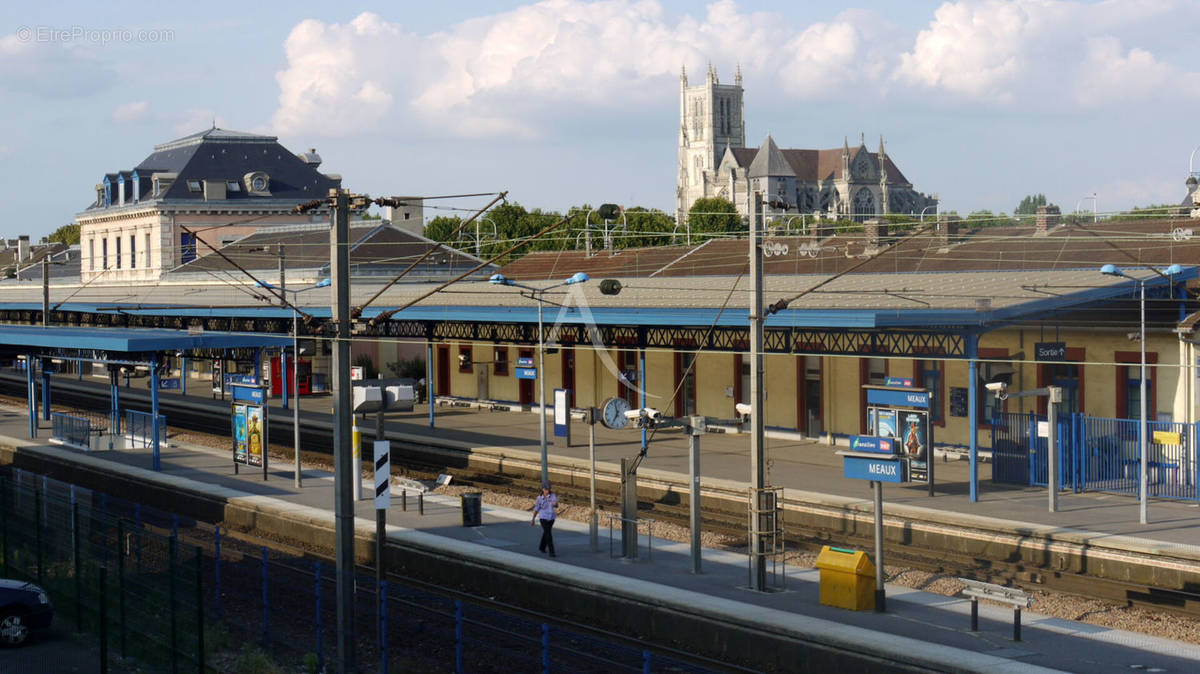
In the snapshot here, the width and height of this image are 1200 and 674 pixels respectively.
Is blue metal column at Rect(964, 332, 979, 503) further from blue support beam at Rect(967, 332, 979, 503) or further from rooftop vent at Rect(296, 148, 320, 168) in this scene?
rooftop vent at Rect(296, 148, 320, 168)

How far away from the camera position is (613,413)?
26531mm

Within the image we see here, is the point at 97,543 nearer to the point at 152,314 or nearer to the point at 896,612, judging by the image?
the point at 896,612

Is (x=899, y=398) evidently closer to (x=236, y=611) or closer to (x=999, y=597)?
(x=999, y=597)

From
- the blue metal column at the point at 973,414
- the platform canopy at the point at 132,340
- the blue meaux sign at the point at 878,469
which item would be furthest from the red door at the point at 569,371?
the blue meaux sign at the point at 878,469

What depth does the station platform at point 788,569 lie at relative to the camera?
16.4m

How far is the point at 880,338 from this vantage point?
34.2 m

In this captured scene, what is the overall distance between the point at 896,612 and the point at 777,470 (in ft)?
47.1

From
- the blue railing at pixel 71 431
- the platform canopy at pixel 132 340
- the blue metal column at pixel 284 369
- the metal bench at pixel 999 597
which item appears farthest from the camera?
the blue railing at pixel 71 431

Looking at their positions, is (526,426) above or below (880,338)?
below

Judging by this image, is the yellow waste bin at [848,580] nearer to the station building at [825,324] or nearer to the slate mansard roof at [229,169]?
the station building at [825,324]

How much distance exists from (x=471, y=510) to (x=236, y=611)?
748 cm

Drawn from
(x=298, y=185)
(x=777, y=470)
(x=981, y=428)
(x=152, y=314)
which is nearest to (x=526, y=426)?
(x=777, y=470)

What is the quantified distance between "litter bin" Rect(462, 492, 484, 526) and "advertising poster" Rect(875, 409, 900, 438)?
1072 cm

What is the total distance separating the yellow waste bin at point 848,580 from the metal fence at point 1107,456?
11.7 metres
